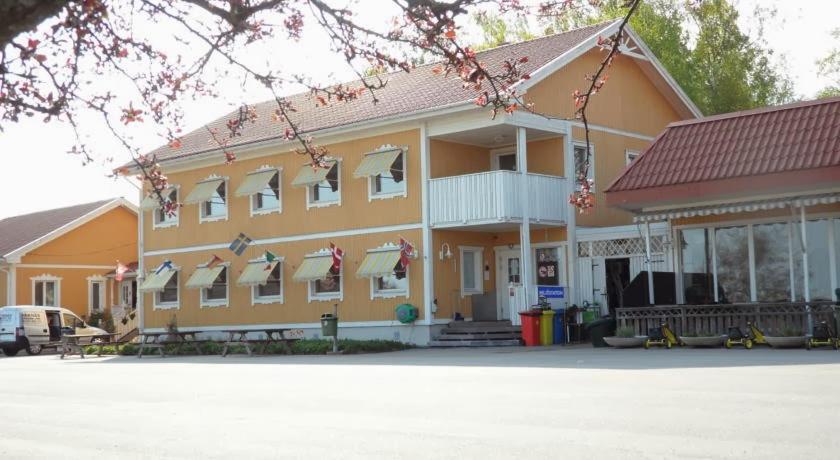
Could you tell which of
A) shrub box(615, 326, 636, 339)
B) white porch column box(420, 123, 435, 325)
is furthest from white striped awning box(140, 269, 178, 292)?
shrub box(615, 326, 636, 339)

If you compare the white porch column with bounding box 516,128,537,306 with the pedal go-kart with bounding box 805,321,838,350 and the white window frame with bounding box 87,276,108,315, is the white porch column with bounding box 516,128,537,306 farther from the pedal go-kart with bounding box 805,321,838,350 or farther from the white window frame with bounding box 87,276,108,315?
the white window frame with bounding box 87,276,108,315

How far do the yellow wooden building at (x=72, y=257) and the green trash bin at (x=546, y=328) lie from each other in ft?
91.5

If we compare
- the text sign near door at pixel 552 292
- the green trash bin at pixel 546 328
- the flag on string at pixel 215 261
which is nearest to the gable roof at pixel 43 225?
the flag on string at pixel 215 261

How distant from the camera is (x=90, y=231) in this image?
51.7 m

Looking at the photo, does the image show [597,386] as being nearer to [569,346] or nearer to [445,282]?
[569,346]

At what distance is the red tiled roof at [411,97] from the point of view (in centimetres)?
3072

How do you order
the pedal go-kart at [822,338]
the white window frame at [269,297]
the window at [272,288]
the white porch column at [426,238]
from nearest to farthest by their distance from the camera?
the pedal go-kart at [822,338] → the white porch column at [426,238] → the white window frame at [269,297] → the window at [272,288]

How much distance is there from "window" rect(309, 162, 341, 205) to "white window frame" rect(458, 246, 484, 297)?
13.9 ft

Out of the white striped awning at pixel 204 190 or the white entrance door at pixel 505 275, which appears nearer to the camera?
the white entrance door at pixel 505 275

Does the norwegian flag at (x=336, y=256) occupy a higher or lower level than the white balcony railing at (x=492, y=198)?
lower

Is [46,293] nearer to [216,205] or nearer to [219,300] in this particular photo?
[216,205]

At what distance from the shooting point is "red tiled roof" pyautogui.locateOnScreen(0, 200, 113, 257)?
4959 centimetres

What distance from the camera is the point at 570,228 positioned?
30.8 metres

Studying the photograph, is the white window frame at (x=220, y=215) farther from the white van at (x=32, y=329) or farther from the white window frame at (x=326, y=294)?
the white van at (x=32, y=329)
